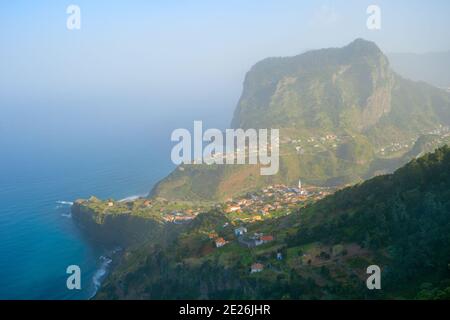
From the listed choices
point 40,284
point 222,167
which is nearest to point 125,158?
point 222,167

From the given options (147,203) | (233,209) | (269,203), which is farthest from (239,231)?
(147,203)


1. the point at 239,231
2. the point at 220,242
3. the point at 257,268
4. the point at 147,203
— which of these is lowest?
the point at 257,268

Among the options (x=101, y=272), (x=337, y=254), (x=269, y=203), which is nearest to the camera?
(x=337, y=254)

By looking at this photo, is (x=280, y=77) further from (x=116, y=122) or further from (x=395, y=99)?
(x=116, y=122)

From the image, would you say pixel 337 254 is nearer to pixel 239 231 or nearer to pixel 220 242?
pixel 220 242

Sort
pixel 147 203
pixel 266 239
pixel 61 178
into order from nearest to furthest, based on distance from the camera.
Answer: pixel 266 239 → pixel 147 203 → pixel 61 178

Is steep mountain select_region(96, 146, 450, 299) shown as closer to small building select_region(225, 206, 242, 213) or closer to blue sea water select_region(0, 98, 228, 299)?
blue sea water select_region(0, 98, 228, 299)
